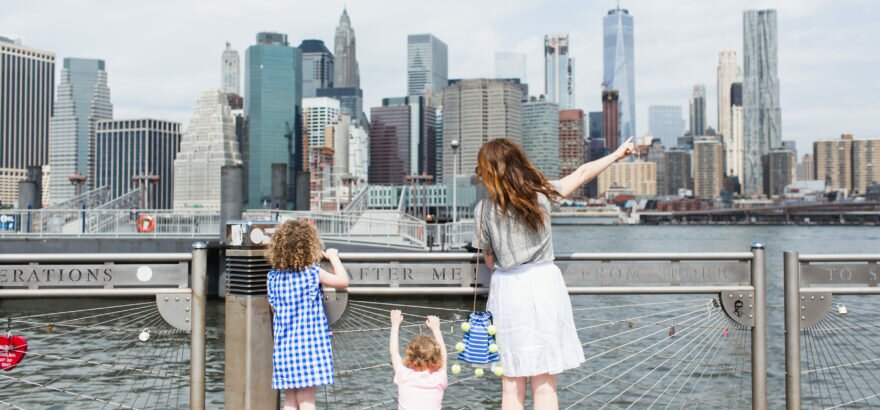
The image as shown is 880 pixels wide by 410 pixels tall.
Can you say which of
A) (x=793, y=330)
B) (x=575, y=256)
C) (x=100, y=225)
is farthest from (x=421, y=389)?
(x=100, y=225)

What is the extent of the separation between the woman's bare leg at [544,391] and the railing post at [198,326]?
85.0 inches

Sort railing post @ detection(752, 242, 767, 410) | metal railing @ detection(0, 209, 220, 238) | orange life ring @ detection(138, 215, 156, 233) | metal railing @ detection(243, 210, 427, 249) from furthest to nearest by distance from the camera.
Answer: orange life ring @ detection(138, 215, 156, 233), metal railing @ detection(0, 209, 220, 238), metal railing @ detection(243, 210, 427, 249), railing post @ detection(752, 242, 767, 410)

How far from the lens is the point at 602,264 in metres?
5.49

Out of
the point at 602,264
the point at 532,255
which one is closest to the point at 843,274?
the point at 602,264

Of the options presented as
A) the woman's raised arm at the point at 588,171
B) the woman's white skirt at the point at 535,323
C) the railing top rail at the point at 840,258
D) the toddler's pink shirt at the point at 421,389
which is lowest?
the toddler's pink shirt at the point at 421,389

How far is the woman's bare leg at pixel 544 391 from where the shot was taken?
452 centimetres

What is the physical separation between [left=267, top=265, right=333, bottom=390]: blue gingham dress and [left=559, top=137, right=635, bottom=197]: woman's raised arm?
61.6 inches

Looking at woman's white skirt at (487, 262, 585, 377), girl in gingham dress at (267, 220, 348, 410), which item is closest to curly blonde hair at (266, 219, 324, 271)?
girl in gingham dress at (267, 220, 348, 410)

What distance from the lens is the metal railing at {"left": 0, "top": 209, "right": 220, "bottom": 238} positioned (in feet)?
102

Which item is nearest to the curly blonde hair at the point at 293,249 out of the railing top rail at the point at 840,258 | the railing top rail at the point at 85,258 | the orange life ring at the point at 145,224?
the railing top rail at the point at 85,258

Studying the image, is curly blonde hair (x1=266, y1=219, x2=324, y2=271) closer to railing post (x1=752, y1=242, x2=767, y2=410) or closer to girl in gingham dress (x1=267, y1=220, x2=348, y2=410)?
girl in gingham dress (x1=267, y1=220, x2=348, y2=410)

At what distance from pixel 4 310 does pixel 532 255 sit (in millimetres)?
20654

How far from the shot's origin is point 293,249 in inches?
196

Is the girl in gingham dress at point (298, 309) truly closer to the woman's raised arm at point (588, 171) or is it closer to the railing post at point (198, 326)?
the railing post at point (198, 326)
